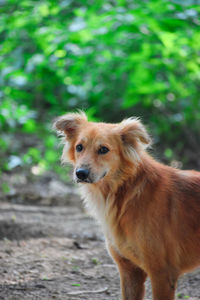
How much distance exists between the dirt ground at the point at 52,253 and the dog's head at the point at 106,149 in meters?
1.23

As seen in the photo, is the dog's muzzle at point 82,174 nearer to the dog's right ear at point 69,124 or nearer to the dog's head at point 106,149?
the dog's head at point 106,149

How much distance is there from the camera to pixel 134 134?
3543 millimetres

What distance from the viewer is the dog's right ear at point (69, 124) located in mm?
3834

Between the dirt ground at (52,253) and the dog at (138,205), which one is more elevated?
the dog at (138,205)

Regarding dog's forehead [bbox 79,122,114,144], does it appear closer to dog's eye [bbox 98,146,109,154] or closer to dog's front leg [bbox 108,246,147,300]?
dog's eye [bbox 98,146,109,154]

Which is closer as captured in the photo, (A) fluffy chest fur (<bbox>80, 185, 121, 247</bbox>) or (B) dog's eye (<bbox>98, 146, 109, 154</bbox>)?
(A) fluffy chest fur (<bbox>80, 185, 121, 247</bbox>)

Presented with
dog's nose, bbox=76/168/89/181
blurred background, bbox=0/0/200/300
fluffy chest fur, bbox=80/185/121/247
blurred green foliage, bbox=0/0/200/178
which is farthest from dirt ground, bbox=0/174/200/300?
dog's nose, bbox=76/168/89/181

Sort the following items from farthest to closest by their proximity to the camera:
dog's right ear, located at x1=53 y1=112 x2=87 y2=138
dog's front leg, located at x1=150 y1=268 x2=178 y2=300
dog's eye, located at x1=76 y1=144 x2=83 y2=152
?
dog's right ear, located at x1=53 y1=112 x2=87 y2=138 < dog's eye, located at x1=76 y1=144 x2=83 y2=152 < dog's front leg, located at x1=150 y1=268 x2=178 y2=300

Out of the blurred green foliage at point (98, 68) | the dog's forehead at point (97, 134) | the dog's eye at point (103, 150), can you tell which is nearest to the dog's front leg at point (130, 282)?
the dog's eye at point (103, 150)

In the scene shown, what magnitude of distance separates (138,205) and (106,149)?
0.61 meters

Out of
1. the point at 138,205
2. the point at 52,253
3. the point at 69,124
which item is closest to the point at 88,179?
the point at 138,205

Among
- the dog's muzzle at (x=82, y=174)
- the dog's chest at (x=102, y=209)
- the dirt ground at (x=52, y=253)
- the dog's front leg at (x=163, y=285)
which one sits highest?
the dog's muzzle at (x=82, y=174)

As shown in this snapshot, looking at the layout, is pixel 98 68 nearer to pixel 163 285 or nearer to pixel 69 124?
pixel 69 124

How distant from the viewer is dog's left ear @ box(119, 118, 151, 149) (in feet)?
11.5
